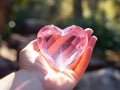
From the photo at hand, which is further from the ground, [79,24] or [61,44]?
[61,44]

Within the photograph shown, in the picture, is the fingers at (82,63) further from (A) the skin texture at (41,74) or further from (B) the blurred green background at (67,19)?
(B) the blurred green background at (67,19)

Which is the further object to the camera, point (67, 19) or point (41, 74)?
point (67, 19)

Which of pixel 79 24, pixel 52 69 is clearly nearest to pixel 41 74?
pixel 52 69

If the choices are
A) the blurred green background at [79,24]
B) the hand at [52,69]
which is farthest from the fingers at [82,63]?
the blurred green background at [79,24]

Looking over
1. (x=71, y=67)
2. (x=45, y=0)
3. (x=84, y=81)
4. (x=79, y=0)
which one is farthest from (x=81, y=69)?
(x=45, y=0)

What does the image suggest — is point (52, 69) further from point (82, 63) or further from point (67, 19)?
point (67, 19)

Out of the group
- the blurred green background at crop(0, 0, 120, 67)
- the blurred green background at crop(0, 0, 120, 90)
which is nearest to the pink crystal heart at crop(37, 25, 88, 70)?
the blurred green background at crop(0, 0, 120, 90)

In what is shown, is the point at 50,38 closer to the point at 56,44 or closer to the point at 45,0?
the point at 56,44

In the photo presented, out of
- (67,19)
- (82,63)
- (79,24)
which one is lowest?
(67,19)
